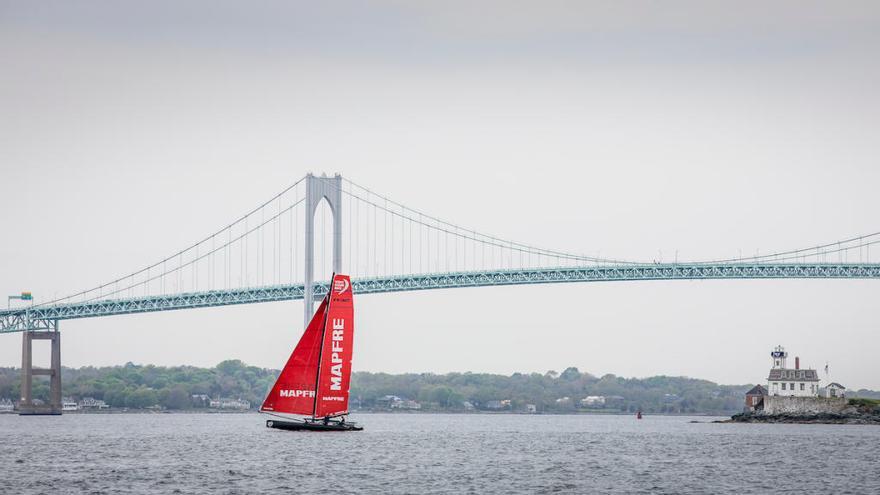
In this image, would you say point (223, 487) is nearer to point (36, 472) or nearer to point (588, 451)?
point (36, 472)

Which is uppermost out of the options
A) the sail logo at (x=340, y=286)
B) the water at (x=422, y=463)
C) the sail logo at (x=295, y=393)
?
the sail logo at (x=340, y=286)

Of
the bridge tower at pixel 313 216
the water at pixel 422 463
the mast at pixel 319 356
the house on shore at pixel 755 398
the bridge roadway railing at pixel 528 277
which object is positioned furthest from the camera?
the house on shore at pixel 755 398

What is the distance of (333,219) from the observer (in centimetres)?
8012

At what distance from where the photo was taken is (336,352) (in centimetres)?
5309

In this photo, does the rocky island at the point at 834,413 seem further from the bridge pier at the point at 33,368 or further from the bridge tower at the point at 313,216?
the bridge pier at the point at 33,368

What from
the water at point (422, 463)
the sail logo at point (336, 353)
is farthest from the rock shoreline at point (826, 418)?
the sail logo at point (336, 353)

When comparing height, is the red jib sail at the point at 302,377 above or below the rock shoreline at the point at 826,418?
above

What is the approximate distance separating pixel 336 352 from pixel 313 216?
88.7 ft

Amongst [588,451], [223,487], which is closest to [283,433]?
[588,451]

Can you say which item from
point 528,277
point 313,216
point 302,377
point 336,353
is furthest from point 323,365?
point 528,277

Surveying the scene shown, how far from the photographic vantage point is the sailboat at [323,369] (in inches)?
2082

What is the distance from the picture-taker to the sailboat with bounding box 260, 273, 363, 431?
52875 mm

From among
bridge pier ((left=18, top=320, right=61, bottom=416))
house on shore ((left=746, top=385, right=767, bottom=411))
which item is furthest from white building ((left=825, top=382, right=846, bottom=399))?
bridge pier ((left=18, top=320, right=61, bottom=416))

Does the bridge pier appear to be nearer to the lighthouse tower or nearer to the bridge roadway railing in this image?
the bridge roadway railing
